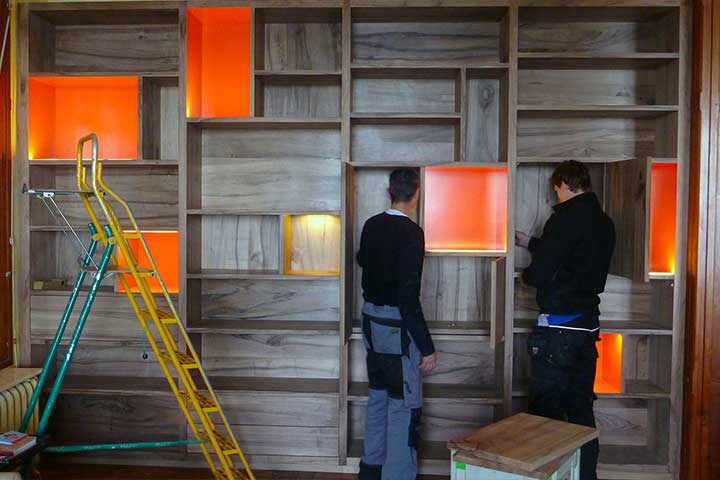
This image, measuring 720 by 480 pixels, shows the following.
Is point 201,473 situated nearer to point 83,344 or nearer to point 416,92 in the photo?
point 83,344

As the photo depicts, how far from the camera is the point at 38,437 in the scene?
111 inches

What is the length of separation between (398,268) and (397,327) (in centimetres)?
30

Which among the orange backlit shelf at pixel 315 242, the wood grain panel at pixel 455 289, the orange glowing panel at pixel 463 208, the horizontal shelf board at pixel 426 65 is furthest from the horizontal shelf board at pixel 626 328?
the horizontal shelf board at pixel 426 65

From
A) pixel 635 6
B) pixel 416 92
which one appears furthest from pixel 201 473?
pixel 635 6

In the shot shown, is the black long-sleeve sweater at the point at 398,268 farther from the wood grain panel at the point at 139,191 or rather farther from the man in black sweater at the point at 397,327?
the wood grain panel at the point at 139,191

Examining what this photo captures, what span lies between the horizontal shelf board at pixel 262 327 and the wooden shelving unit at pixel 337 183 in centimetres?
3

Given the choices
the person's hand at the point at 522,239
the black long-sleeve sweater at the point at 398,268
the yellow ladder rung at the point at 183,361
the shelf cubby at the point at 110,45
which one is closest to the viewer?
the yellow ladder rung at the point at 183,361

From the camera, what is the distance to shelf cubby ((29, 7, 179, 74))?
13.0 ft

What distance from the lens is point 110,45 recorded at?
4031 millimetres

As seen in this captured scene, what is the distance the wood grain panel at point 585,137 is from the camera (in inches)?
153

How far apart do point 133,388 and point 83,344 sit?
0.55m

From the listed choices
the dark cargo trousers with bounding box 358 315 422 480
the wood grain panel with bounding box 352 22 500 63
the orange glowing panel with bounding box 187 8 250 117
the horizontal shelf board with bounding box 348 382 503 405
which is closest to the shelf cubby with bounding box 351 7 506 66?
the wood grain panel with bounding box 352 22 500 63

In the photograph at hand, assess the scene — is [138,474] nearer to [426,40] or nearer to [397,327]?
[397,327]

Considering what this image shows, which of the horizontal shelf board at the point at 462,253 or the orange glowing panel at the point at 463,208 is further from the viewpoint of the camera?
the orange glowing panel at the point at 463,208
